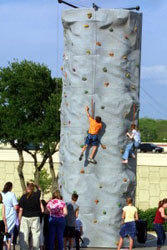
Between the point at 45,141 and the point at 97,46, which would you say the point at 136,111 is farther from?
the point at 45,141

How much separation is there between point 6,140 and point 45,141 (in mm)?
2835

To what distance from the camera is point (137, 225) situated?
77.3 feet

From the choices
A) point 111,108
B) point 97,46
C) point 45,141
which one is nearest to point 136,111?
point 111,108

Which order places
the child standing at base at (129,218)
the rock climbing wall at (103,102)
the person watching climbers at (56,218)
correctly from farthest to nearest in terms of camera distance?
the rock climbing wall at (103,102), the child standing at base at (129,218), the person watching climbers at (56,218)

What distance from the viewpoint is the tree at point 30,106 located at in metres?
44.8

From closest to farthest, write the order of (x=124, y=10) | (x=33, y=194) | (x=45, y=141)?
(x=33, y=194)
(x=124, y=10)
(x=45, y=141)

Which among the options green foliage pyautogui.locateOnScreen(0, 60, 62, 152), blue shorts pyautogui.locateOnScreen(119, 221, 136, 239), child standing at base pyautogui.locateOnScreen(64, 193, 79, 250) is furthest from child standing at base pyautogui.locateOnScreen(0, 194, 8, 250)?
green foliage pyautogui.locateOnScreen(0, 60, 62, 152)

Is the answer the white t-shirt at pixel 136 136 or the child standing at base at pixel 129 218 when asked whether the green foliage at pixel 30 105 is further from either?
the child standing at base at pixel 129 218

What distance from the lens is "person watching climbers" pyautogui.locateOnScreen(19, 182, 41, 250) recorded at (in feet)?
59.3

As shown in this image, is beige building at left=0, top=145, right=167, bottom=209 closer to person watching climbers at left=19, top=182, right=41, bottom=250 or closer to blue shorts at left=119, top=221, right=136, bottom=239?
blue shorts at left=119, top=221, right=136, bottom=239

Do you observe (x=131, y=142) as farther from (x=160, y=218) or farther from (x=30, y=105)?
(x=30, y=105)

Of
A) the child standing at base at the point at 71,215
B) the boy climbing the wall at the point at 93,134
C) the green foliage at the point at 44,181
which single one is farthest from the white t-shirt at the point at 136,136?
the green foliage at the point at 44,181

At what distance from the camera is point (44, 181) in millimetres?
47594

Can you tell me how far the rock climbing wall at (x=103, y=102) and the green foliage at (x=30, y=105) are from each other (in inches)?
820
